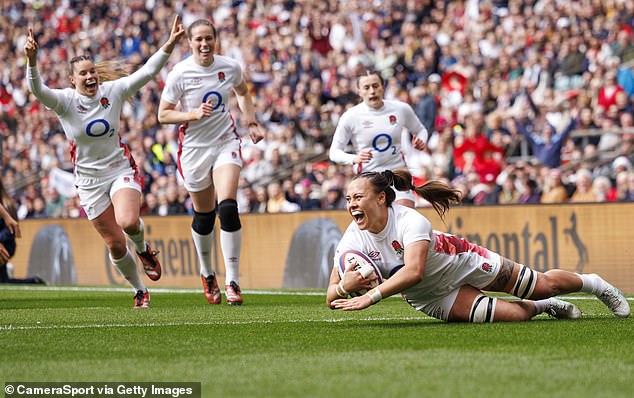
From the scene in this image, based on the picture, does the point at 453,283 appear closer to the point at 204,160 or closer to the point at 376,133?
the point at 204,160

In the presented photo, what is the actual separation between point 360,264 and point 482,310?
3.33 feet

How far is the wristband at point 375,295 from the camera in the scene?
7.24m

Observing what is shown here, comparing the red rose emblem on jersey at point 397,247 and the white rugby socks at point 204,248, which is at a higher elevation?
the red rose emblem on jersey at point 397,247

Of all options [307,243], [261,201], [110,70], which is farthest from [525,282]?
[261,201]

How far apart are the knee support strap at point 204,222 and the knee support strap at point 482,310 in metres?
4.35

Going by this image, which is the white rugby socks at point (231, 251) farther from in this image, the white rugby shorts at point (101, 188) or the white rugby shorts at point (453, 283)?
the white rugby shorts at point (453, 283)

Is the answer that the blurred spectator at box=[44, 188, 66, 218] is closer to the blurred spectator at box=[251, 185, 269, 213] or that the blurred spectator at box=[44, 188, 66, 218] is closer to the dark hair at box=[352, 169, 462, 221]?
the blurred spectator at box=[251, 185, 269, 213]

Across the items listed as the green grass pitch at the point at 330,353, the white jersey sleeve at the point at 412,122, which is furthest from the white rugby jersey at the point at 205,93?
A: the green grass pitch at the point at 330,353

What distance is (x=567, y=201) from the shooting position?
573 inches

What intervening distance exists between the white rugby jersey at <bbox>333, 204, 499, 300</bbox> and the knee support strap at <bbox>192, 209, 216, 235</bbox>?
165 inches

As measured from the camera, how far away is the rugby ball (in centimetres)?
749

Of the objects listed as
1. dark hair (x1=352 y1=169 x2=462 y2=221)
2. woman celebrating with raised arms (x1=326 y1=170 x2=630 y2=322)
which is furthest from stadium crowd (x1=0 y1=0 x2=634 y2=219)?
dark hair (x1=352 y1=169 x2=462 y2=221)

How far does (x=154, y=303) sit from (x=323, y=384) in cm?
712

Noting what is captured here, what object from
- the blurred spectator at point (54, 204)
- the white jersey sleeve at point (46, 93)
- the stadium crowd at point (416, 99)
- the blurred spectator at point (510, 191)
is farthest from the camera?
the blurred spectator at point (54, 204)
